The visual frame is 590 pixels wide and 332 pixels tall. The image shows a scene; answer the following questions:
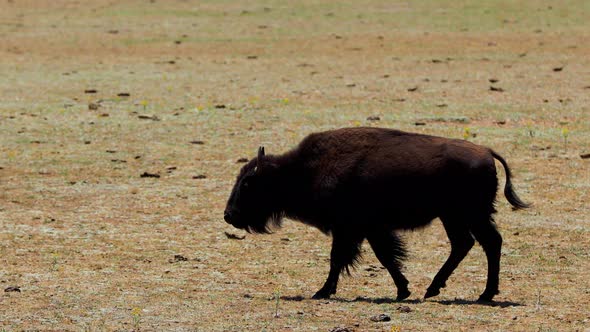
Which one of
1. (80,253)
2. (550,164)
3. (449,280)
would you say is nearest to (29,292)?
(80,253)

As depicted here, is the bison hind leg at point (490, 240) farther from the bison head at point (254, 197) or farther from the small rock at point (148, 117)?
the small rock at point (148, 117)

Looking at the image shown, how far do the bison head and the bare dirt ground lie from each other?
0.54 metres

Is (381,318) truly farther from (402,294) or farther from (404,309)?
(402,294)

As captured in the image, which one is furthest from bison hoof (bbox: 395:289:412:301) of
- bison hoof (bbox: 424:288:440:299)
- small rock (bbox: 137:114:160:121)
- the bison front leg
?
small rock (bbox: 137:114:160:121)

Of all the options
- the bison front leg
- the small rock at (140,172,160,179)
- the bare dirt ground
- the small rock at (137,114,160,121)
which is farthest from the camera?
the small rock at (137,114,160,121)

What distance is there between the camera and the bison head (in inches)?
435

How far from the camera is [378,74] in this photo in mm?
25969

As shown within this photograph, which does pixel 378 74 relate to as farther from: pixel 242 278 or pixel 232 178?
pixel 242 278

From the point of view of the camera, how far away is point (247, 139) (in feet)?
62.0

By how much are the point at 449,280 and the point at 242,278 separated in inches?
76.7

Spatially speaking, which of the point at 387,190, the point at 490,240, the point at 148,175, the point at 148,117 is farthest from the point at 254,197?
the point at 148,117

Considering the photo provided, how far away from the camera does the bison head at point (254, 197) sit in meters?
11.1

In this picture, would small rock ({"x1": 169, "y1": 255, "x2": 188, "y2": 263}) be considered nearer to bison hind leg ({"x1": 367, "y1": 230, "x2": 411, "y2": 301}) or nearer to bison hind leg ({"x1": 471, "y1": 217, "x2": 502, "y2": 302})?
bison hind leg ({"x1": 367, "y1": 230, "x2": 411, "y2": 301})

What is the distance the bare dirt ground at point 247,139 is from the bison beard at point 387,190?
1.32ft
